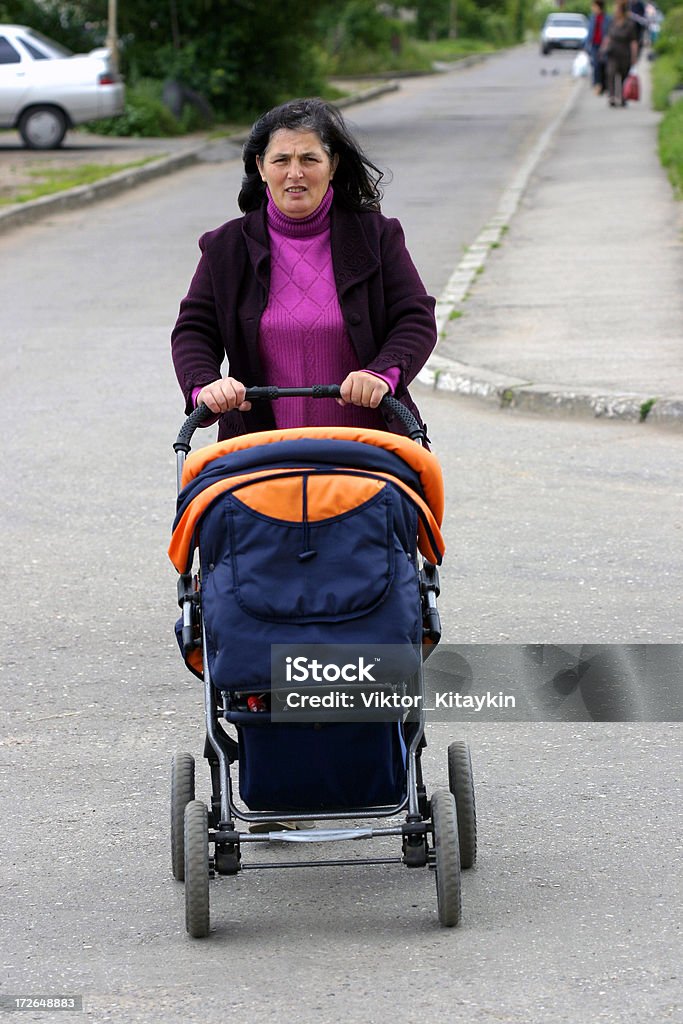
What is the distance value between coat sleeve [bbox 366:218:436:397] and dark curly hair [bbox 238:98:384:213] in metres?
0.10

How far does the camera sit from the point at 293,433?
366 cm

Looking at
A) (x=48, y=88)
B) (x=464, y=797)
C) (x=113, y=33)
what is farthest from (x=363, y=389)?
(x=113, y=33)

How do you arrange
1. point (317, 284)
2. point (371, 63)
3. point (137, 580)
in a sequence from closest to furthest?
point (317, 284), point (137, 580), point (371, 63)

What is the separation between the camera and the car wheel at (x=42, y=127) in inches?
1041

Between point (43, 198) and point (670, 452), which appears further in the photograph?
point (43, 198)

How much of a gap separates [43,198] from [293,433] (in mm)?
17098

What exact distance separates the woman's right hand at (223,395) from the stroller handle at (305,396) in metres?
0.03

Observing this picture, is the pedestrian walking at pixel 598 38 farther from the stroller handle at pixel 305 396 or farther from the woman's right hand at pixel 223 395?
the woman's right hand at pixel 223 395

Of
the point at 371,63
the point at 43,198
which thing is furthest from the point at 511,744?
the point at 371,63

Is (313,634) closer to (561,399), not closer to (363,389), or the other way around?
(363,389)

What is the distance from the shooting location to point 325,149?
4.02 metres

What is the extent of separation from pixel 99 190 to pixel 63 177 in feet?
4.57

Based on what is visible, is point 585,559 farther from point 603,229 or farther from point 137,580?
point 603,229

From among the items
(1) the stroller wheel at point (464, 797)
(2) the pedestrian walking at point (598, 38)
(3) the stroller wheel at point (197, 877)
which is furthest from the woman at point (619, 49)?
(3) the stroller wheel at point (197, 877)
